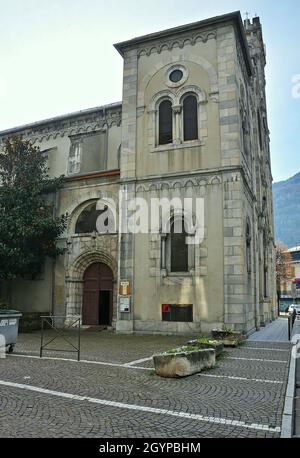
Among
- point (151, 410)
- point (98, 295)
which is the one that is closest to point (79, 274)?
point (98, 295)

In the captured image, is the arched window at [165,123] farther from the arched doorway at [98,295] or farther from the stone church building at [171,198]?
the arched doorway at [98,295]

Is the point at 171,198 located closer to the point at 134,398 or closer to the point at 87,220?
the point at 87,220

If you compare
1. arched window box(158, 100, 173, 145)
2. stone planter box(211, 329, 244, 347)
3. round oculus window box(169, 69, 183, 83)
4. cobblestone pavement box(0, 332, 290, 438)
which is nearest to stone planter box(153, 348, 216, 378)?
cobblestone pavement box(0, 332, 290, 438)

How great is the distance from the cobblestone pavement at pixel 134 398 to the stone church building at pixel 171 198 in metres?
5.20

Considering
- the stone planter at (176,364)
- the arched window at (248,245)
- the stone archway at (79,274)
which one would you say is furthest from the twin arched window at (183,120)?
the stone planter at (176,364)

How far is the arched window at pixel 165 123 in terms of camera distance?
706 inches

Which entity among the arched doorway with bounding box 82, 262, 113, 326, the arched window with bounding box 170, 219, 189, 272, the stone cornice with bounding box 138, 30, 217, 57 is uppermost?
the stone cornice with bounding box 138, 30, 217, 57

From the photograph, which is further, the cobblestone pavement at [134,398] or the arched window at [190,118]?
the arched window at [190,118]

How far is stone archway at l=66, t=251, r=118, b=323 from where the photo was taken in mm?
18781

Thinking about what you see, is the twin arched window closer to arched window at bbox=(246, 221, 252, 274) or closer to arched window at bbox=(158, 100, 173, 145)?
arched window at bbox=(158, 100, 173, 145)

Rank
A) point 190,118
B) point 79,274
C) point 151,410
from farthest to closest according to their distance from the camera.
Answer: point 79,274 → point 190,118 → point 151,410

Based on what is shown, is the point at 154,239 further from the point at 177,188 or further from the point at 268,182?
the point at 268,182

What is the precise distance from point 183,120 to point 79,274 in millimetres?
9022

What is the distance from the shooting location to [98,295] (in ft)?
62.6
